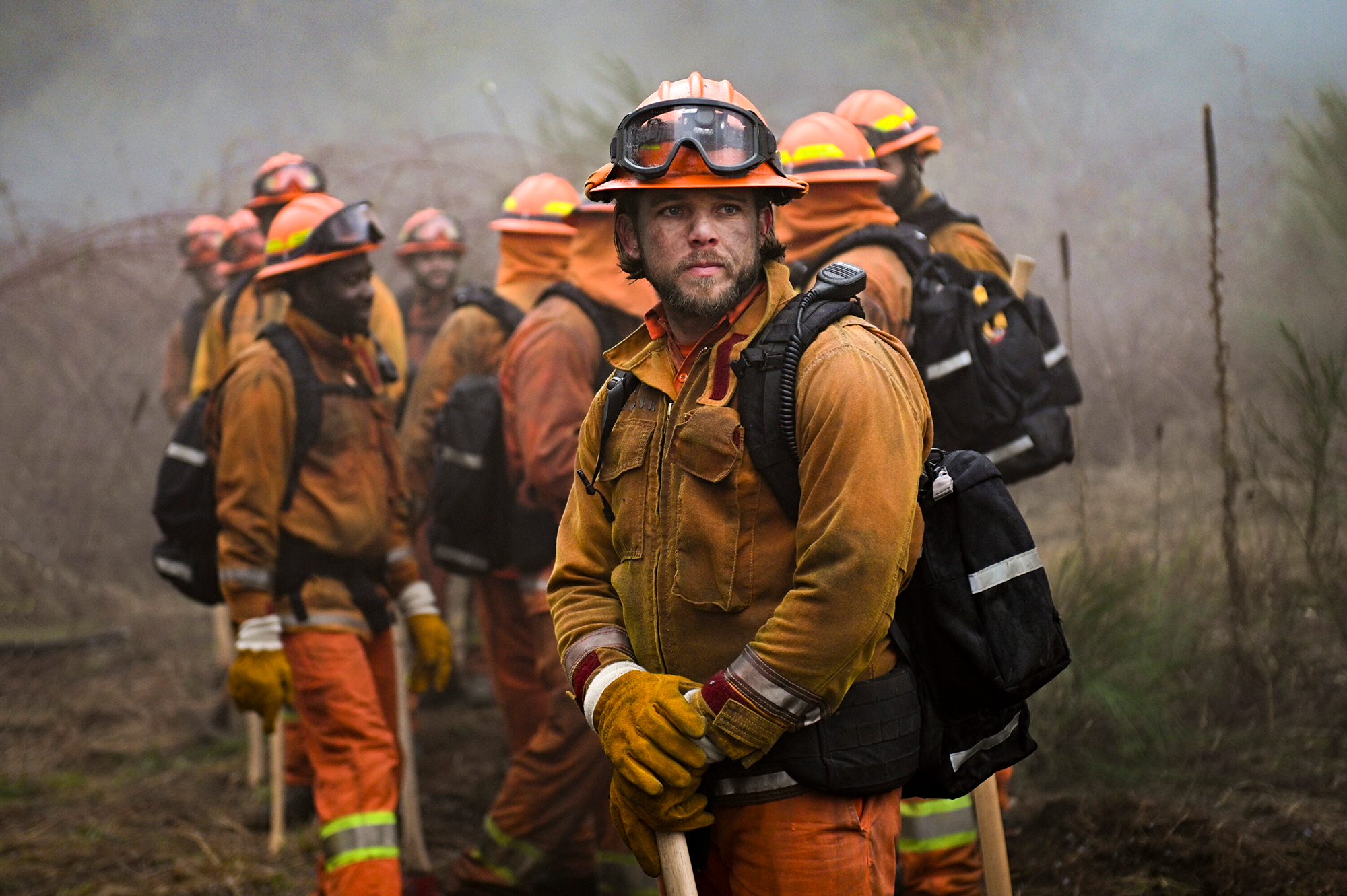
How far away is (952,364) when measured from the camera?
3826 mm

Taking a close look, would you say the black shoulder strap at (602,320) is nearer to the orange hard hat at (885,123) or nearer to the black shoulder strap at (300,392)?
the black shoulder strap at (300,392)

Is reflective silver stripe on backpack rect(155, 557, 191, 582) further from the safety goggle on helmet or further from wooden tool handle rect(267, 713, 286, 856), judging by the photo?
the safety goggle on helmet

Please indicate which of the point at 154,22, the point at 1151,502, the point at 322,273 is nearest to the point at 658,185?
the point at 322,273

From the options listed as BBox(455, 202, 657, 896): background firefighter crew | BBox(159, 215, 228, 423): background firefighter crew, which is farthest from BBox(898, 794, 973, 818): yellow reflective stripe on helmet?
BBox(159, 215, 228, 423): background firefighter crew

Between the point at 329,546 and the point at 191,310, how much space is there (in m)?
4.46

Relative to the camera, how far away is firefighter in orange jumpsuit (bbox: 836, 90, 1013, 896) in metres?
3.81

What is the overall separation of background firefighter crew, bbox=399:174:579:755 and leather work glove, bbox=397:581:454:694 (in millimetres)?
776

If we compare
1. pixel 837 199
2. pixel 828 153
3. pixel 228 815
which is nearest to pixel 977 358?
pixel 837 199

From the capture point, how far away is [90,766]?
6648mm

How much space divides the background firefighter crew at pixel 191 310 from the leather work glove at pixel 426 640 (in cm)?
409

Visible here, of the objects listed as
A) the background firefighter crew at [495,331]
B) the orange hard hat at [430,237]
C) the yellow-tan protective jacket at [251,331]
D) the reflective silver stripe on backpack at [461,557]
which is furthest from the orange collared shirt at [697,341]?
the orange hard hat at [430,237]

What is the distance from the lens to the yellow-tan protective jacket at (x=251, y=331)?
20.9 ft

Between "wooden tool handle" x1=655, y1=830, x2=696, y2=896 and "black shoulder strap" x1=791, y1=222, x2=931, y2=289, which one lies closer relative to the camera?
"wooden tool handle" x1=655, y1=830, x2=696, y2=896

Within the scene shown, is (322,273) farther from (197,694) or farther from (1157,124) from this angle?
(1157,124)
